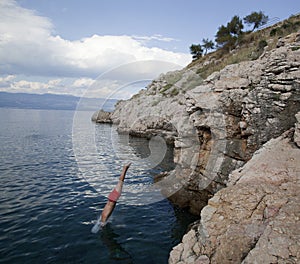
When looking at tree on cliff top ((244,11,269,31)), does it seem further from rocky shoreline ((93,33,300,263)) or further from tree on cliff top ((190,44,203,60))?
rocky shoreline ((93,33,300,263))

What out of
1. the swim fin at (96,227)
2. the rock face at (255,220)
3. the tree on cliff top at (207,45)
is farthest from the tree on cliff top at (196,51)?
the rock face at (255,220)

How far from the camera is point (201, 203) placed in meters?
15.4

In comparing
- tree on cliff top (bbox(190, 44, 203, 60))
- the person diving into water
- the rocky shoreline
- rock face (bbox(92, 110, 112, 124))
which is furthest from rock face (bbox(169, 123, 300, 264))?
rock face (bbox(92, 110, 112, 124))

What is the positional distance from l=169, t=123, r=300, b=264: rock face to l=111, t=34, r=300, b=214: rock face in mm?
3271

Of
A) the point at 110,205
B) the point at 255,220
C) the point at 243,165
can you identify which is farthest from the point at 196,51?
the point at 255,220

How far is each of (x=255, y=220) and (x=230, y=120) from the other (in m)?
8.30

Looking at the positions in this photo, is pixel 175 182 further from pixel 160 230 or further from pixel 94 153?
pixel 94 153

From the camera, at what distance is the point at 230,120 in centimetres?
1445

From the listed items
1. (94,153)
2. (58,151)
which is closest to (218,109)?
(94,153)

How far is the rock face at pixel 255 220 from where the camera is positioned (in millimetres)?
5957

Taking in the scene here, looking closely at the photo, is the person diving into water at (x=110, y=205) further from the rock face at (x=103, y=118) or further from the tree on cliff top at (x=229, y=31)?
the rock face at (x=103, y=118)

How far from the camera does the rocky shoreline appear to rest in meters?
6.64

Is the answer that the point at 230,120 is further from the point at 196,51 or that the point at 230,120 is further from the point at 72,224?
the point at 196,51

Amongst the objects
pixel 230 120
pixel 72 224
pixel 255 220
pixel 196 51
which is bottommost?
pixel 72 224
